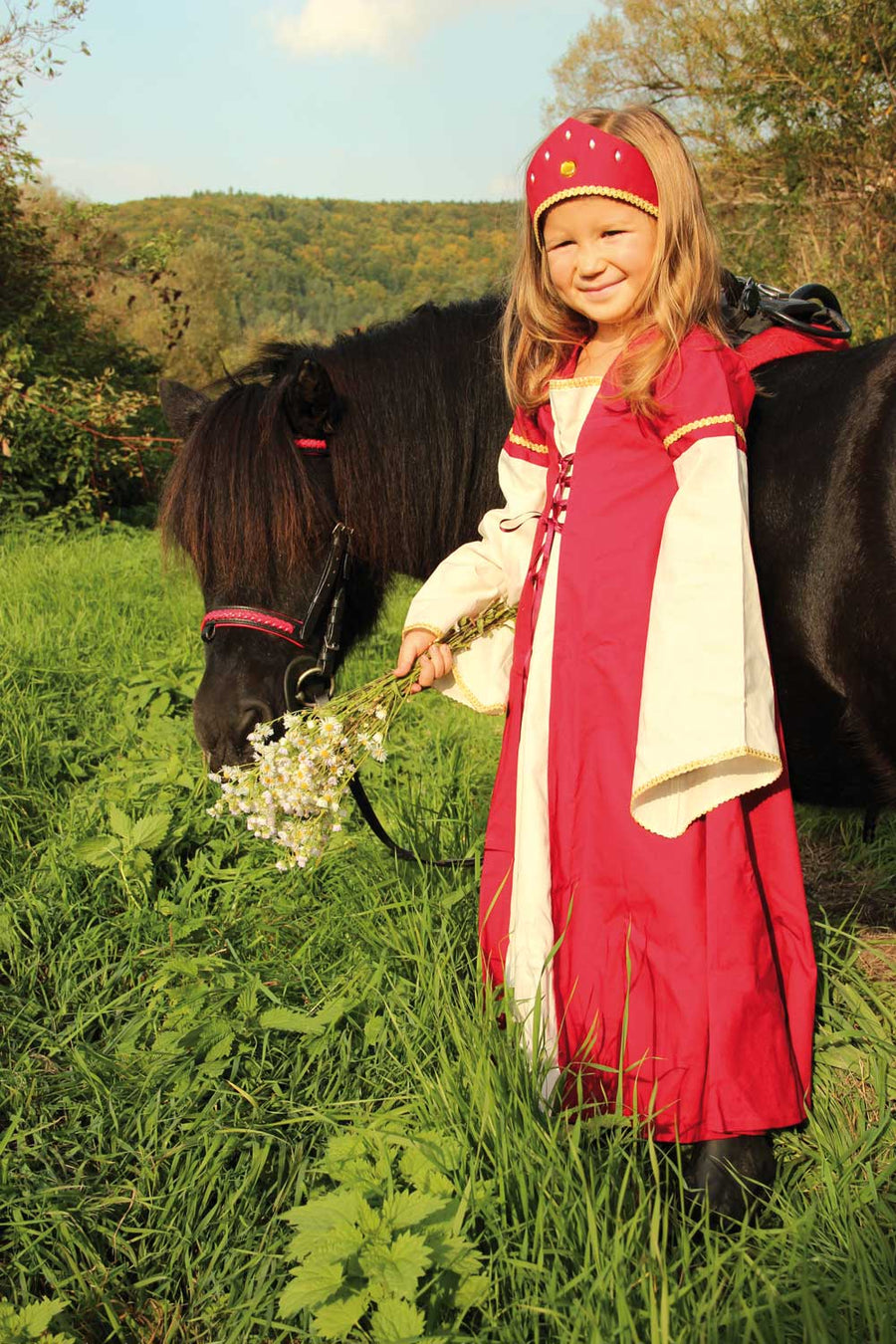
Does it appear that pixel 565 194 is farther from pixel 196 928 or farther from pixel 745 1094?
pixel 196 928

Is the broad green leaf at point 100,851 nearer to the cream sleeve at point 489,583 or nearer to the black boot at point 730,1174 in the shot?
the cream sleeve at point 489,583

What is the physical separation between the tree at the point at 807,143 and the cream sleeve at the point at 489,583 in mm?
7993

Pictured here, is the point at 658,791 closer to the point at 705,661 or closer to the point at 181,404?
the point at 705,661

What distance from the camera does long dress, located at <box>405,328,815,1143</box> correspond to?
162cm

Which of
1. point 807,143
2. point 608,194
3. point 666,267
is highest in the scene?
point 807,143

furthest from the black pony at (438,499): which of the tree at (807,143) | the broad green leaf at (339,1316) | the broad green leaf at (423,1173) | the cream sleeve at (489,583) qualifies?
the tree at (807,143)

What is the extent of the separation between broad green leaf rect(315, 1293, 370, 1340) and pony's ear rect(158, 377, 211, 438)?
2.18 meters

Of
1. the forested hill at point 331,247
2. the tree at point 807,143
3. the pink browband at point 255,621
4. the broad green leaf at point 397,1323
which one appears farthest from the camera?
the forested hill at point 331,247

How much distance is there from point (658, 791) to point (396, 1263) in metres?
0.85

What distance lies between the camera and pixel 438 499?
8.36 ft

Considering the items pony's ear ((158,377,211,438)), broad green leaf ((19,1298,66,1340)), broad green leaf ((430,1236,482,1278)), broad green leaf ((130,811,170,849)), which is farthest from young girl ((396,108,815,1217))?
broad green leaf ((130,811,170,849))

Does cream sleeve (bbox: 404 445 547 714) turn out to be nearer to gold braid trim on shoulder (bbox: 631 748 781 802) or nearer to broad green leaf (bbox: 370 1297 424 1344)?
gold braid trim on shoulder (bbox: 631 748 781 802)

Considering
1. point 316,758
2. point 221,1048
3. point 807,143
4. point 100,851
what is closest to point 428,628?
point 316,758

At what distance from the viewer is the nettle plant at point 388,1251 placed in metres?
1.33
